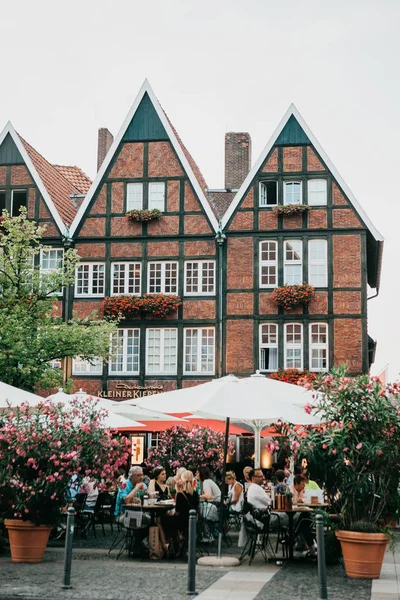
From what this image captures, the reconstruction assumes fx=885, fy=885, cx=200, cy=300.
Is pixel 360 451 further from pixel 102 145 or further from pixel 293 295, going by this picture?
pixel 102 145

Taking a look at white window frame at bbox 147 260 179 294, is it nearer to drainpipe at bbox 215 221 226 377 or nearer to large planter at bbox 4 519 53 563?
drainpipe at bbox 215 221 226 377

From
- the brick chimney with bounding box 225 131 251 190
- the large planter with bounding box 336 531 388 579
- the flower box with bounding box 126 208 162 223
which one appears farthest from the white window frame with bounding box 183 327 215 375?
the large planter with bounding box 336 531 388 579

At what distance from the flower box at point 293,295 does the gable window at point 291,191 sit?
322 centimetres

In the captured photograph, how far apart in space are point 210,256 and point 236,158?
19.3ft

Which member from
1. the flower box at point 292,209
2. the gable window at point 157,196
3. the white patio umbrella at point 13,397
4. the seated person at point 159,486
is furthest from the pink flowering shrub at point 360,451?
the gable window at point 157,196

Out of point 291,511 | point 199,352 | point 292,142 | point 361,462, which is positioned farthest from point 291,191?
point 361,462

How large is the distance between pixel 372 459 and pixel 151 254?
65.6 feet

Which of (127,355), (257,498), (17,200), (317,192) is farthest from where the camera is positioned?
(17,200)

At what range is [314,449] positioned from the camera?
12.4m

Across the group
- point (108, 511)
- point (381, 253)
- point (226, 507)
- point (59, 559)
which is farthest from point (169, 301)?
point (59, 559)

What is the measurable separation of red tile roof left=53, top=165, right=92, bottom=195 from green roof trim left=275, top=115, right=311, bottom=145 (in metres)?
11.3

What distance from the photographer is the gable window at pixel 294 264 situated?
99.9 feet

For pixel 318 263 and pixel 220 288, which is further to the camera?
pixel 220 288

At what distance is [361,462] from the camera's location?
1233 cm
